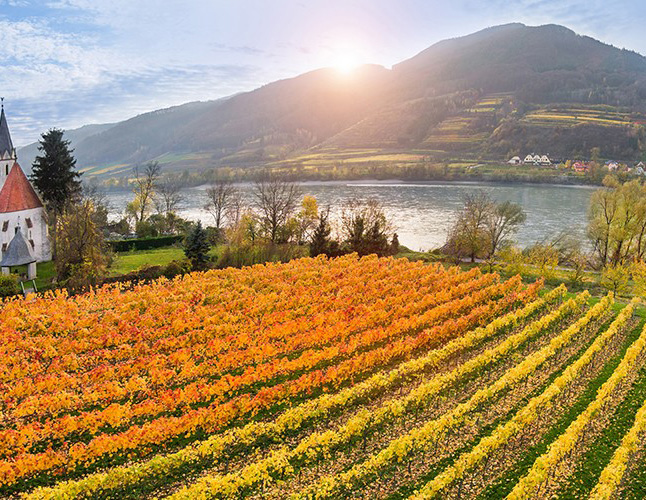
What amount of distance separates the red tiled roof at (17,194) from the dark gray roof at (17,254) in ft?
11.9

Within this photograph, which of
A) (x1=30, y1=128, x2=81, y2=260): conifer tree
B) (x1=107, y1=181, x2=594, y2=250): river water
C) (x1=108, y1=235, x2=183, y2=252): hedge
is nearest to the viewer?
(x1=30, y1=128, x2=81, y2=260): conifer tree

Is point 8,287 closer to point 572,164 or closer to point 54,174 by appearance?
point 54,174

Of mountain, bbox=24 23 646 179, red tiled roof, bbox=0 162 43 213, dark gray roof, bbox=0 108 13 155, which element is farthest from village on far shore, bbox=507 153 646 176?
dark gray roof, bbox=0 108 13 155

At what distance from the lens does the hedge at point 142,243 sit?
43.4 metres

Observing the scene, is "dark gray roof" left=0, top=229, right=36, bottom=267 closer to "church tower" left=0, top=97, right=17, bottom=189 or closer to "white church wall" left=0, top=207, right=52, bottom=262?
"white church wall" left=0, top=207, right=52, bottom=262

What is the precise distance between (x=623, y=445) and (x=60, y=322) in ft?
70.9

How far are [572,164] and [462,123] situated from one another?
46.9 m

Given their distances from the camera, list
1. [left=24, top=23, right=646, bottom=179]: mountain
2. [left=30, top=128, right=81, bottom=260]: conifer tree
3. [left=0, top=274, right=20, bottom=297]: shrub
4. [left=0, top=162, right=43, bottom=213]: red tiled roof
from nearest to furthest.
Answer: [left=0, top=274, right=20, bottom=297]: shrub → [left=0, top=162, right=43, bottom=213]: red tiled roof → [left=30, top=128, right=81, bottom=260]: conifer tree → [left=24, top=23, right=646, bottom=179]: mountain

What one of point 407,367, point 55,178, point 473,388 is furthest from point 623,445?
point 55,178

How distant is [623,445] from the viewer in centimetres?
1270

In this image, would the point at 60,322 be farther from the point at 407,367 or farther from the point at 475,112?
the point at 475,112

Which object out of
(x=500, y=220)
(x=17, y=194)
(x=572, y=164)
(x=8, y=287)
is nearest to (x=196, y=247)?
(x=8, y=287)

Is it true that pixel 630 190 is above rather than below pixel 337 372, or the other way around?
above

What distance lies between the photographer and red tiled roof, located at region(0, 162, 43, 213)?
3356 cm
